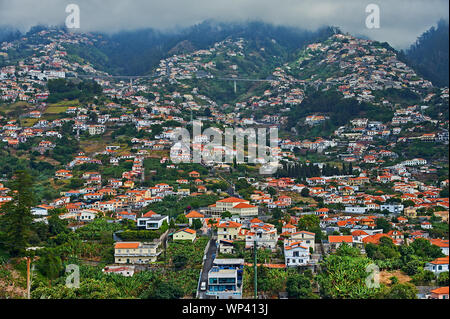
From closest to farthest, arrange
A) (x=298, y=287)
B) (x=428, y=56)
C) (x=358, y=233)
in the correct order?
1. (x=298, y=287)
2. (x=358, y=233)
3. (x=428, y=56)

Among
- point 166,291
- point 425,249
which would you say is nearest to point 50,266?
point 166,291

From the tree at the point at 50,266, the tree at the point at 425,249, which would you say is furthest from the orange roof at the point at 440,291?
the tree at the point at 50,266

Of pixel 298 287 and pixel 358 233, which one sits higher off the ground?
pixel 358 233

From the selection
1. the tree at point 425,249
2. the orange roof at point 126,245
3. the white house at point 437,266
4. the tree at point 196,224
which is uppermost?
→ the tree at point 196,224

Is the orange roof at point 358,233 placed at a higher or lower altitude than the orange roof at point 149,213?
lower

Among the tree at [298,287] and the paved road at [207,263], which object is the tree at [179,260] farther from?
the tree at [298,287]

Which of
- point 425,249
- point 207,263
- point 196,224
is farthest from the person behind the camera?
point 196,224

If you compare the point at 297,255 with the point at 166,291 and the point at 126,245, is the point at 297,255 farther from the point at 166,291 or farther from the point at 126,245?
the point at 126,245

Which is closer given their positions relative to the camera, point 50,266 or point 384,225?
point 50,266

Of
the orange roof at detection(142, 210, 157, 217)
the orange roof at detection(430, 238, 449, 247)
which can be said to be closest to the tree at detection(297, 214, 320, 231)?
the orange roof at detection(430, 238, 449, 247)
